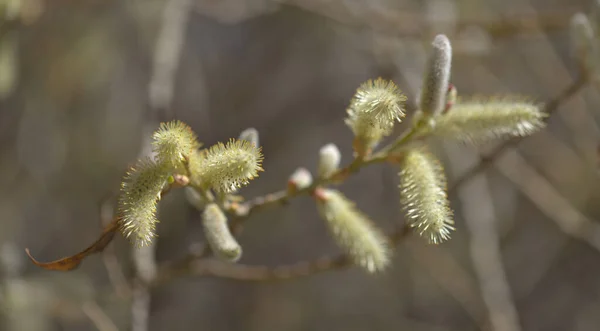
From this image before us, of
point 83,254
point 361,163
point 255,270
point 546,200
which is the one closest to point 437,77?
point 361,163

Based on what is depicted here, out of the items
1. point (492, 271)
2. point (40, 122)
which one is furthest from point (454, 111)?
point (40, 122)

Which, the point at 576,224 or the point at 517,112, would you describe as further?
A: the point at 576,224

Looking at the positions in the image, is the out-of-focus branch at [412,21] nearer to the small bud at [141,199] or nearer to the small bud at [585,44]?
the small bud at [585,44]

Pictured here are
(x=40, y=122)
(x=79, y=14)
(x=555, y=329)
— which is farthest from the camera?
(x=555, y=329)

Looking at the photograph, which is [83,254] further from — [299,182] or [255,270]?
[255,270]

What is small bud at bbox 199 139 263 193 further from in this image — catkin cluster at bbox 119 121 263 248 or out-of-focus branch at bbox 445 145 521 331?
out-of-focus branch at bbox 445 145 521 331

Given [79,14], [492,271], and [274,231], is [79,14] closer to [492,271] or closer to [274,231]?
[274,231]
